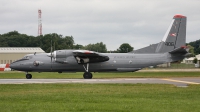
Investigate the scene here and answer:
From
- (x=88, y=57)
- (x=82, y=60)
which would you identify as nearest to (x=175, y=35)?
Result: (x=88, y=57)

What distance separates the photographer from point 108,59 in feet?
126

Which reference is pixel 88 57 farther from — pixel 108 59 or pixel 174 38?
pixel 174 38

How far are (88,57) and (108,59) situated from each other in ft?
7.18

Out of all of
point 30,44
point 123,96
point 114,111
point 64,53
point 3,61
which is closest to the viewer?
point 114,111

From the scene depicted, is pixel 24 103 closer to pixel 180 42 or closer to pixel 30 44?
pixel 180 42

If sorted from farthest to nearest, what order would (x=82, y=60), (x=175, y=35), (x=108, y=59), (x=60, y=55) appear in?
(x=175, y=35) < (x=108, y=59) < (x=82, y=60) < (x=60, y=55)

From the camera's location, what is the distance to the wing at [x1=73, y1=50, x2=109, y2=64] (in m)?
36.8

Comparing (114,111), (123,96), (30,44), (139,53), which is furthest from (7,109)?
(30,44)

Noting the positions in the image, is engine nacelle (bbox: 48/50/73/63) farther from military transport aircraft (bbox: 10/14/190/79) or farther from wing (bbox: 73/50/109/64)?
wing (bbox: 73/50/109/64)

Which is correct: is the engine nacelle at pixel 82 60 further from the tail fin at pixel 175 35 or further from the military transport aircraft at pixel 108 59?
the tail fin at pixel 175 35

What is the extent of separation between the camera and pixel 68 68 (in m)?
37.8

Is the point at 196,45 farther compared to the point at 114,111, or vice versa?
the point at 196,45

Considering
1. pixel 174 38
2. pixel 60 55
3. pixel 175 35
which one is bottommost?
pixel 60 55

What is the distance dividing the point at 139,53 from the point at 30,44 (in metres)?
79.6
